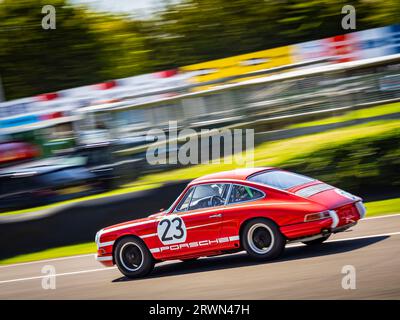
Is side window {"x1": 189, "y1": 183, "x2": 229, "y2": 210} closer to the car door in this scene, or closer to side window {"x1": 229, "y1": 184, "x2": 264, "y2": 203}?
the car door

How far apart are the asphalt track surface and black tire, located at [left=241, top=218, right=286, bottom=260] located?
5.2 inches

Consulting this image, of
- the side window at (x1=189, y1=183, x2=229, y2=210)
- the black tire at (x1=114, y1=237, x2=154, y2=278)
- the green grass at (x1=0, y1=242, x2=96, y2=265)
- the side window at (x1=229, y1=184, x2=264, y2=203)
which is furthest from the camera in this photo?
the green grass at (x1=0, y1=242, x2=96, y2=265)

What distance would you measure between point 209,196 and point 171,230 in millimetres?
686

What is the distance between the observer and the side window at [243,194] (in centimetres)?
855

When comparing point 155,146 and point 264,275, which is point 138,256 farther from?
point 155,146

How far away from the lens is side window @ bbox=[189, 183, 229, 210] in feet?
28.9

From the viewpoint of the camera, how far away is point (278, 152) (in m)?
15.1

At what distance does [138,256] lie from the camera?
9.41 meters

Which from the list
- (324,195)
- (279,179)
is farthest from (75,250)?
(324,195)

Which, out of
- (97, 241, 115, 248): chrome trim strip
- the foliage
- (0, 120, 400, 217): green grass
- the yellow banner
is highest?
the foliage

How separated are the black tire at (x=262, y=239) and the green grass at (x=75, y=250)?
3892mm

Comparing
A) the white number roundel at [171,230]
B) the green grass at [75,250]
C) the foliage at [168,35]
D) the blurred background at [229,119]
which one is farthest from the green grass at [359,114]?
the foliage at [168,35]

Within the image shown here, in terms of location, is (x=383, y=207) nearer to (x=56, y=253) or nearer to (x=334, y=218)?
(x=334, y=218)

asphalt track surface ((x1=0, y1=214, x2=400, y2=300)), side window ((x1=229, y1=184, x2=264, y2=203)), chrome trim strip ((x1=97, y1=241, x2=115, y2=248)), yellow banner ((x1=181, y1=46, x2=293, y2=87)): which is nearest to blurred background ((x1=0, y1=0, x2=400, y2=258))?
yellow banner ((x1=181, y1=46, x2=293, y2=87))
